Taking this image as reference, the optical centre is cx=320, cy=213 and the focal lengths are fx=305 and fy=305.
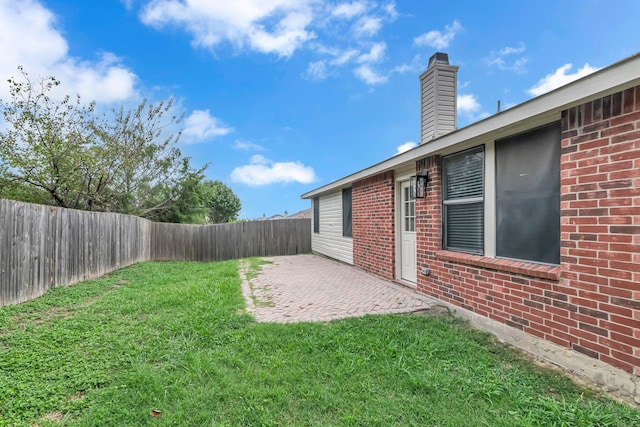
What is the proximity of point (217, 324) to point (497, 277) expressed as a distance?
348 cm

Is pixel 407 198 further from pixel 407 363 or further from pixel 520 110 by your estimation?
pixel 407 363

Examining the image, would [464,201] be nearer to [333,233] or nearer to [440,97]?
[440,97]

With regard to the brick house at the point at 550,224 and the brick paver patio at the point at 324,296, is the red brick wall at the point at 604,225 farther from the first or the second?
the brick paver patio at the point at 324,296

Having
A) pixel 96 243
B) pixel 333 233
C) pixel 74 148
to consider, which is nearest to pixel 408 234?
pixel 333 233

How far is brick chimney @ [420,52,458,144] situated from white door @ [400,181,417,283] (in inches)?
47.4

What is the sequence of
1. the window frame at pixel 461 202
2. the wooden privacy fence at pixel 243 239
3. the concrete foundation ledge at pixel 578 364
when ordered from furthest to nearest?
the wooden privacy fence at pixel 243 239
the window frame at pixel 461 202
the concrete foundation ledge at pixel 578 364

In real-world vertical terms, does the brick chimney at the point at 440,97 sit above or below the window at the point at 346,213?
above

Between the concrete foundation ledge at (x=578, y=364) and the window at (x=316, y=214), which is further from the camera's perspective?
the window at (x=316, y=214)

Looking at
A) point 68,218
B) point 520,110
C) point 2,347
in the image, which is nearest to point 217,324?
point 2,347

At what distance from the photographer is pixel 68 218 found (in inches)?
256

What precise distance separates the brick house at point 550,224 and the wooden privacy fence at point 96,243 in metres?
6.58

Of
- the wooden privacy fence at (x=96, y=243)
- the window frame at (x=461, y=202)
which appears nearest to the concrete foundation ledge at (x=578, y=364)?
the window frame at (x=461, y=202)

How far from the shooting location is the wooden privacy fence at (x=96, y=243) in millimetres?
4926

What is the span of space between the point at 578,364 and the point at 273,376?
271cm
